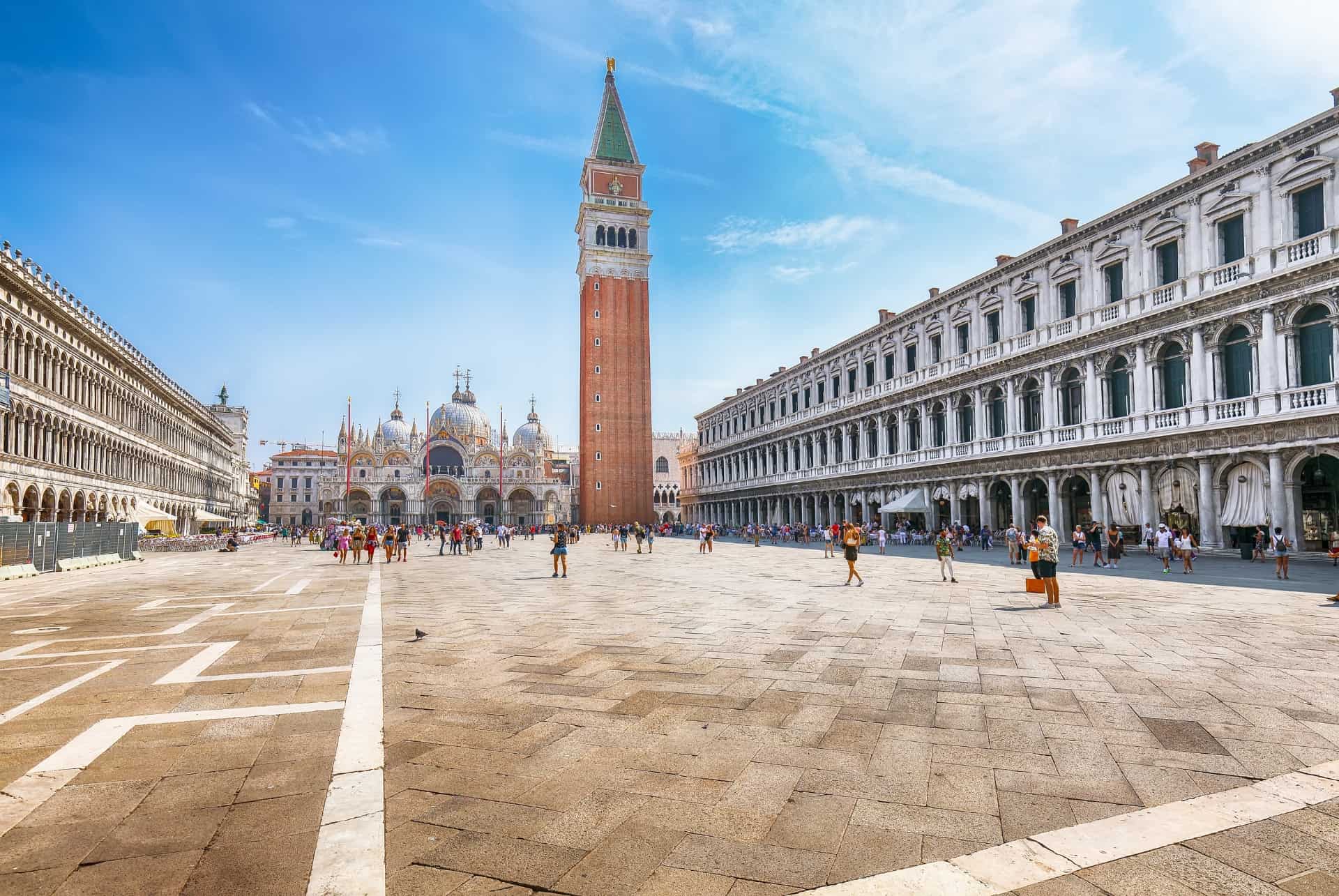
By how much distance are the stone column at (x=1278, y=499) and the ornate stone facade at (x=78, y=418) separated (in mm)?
39556

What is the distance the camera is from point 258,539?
5566cm

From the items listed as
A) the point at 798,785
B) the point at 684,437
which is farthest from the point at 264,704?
the point at 684,437

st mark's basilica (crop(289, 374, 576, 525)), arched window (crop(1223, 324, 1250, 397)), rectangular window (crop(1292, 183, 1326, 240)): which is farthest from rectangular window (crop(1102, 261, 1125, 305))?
st mark's basilica (crop(289, 374, 576, 525))

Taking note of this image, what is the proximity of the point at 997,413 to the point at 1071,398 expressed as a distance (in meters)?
4.07

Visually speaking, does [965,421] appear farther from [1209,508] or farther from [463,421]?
[463,421]

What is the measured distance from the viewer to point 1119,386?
88.2 ft

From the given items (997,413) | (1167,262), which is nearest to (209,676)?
(1167,262)

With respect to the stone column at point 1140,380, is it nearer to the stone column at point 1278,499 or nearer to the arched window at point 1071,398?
the arched window at point 1071,398

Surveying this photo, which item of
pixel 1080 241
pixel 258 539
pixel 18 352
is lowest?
pixel 258 539

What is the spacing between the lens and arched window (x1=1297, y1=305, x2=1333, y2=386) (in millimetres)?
20500

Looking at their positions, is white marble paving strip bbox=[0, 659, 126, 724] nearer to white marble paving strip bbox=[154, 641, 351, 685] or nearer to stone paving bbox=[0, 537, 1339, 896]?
stone paving bbox=[0, 537, 1339, 896]

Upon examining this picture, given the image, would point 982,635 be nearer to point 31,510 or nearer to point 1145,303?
point 1145,303

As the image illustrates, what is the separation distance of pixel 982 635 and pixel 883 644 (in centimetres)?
149

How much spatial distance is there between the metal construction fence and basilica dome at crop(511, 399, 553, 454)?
74541 millimetres
